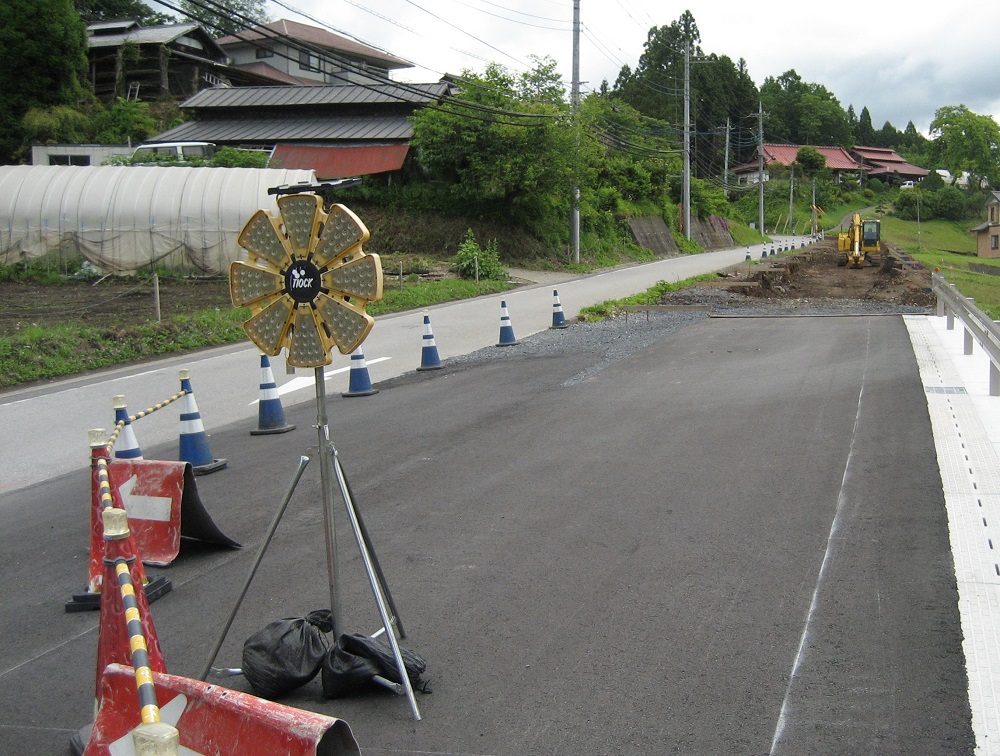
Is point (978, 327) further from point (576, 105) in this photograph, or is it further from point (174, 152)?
point (174, 152)

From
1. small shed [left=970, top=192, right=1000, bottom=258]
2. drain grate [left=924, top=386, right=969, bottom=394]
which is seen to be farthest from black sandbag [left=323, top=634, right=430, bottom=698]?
small shed [left=970, top=192, right=1000, bottom=258]

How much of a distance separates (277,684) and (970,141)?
132 meters

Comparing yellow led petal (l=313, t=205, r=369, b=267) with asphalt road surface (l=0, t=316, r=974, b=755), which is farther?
yellow led petal (l=313, t=205, r=369, b=267)

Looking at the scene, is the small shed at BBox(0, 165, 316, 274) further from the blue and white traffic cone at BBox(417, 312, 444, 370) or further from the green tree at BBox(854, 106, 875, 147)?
the green tree at BBox(854, 106, 875, 147)

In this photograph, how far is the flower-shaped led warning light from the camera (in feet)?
14.8

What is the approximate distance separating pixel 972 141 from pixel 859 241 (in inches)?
3529

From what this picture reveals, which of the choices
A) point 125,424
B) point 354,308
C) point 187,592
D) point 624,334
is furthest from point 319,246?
point 624,334

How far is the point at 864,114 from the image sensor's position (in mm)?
161250

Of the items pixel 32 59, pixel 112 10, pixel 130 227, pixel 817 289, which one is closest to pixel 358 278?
pixel 130 227

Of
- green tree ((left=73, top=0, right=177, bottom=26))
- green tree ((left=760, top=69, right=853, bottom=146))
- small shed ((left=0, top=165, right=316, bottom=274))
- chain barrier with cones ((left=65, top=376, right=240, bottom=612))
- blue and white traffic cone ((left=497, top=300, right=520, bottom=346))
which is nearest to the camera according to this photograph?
chain barrier with cones ((left=65, top=376, right=240, bottom=612))

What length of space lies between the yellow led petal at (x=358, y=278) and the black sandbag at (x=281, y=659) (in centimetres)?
163

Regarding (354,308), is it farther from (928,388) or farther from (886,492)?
(928,388)

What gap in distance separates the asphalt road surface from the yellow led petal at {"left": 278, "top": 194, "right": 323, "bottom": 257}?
6.89 feet

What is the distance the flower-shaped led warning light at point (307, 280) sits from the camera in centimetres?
450
